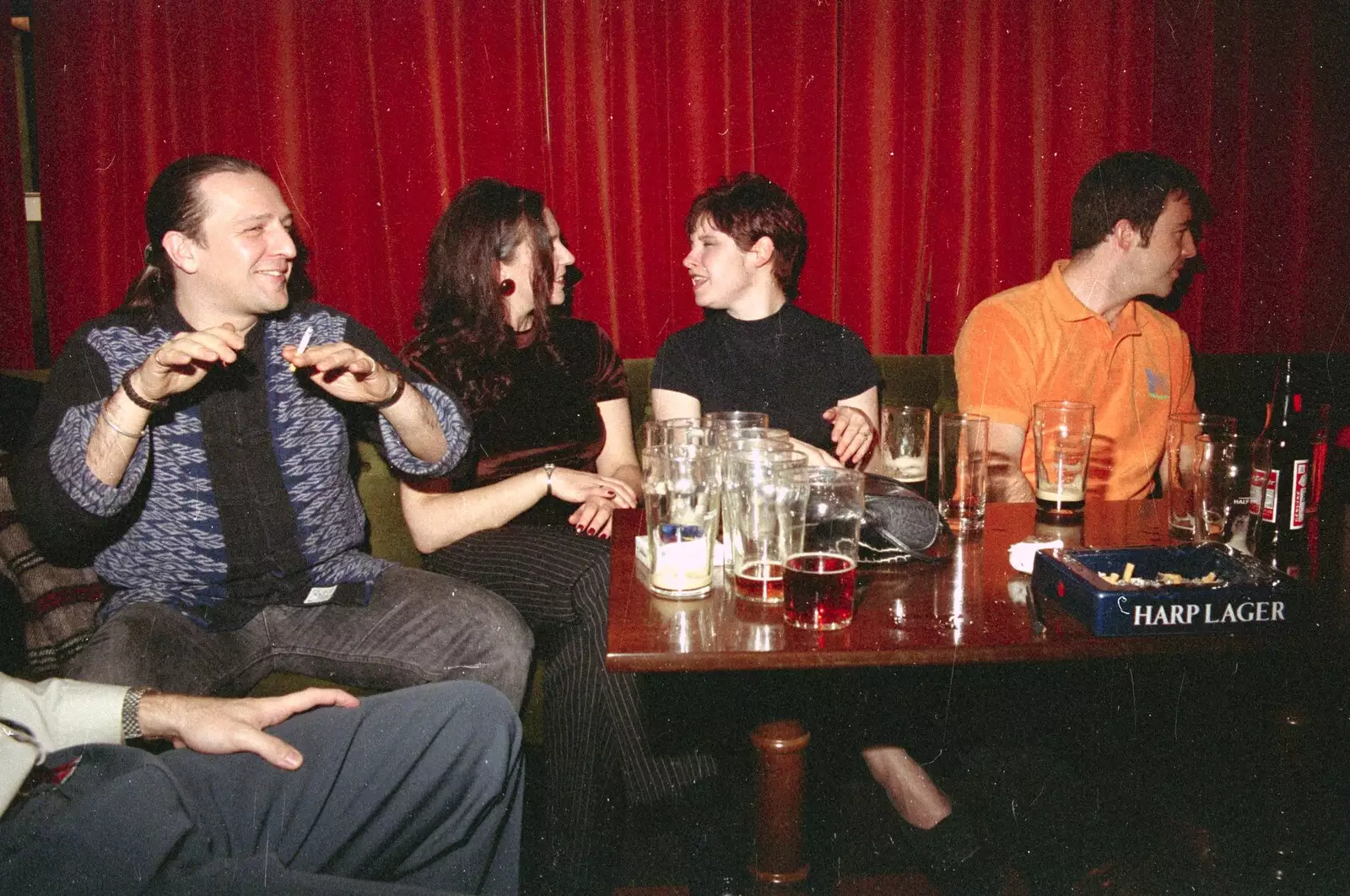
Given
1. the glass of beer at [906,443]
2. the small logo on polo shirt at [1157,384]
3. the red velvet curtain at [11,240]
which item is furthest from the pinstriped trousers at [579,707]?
the red velvet curtain at [11,240]

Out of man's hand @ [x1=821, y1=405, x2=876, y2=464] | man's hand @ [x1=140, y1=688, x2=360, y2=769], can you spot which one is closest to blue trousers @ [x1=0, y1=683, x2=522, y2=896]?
man's hand @ [x1=140, y1=688, x2=360, y2=769]

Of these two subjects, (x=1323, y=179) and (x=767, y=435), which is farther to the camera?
(x=1323, y=179)

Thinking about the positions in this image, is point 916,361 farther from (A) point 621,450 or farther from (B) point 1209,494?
(B) point 1209,494

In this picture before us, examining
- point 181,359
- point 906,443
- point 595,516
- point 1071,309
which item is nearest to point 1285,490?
point 906,443

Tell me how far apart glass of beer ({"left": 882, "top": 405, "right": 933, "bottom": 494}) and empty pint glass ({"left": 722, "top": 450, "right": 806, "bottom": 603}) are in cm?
60

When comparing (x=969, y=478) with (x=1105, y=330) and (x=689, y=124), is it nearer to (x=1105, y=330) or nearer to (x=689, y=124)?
(x=1105, y=330)

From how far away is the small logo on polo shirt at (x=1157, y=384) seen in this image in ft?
7.90

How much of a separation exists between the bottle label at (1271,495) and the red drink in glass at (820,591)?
0.72 meters

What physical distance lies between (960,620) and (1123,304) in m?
1.68

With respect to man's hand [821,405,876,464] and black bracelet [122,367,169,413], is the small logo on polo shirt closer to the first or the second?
man's hand [821,405,876,464]

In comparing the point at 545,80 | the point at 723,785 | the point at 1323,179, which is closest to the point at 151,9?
the point at 545,80

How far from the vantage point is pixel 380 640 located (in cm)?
181

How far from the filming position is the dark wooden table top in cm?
104

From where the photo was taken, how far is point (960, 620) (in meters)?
1.13
